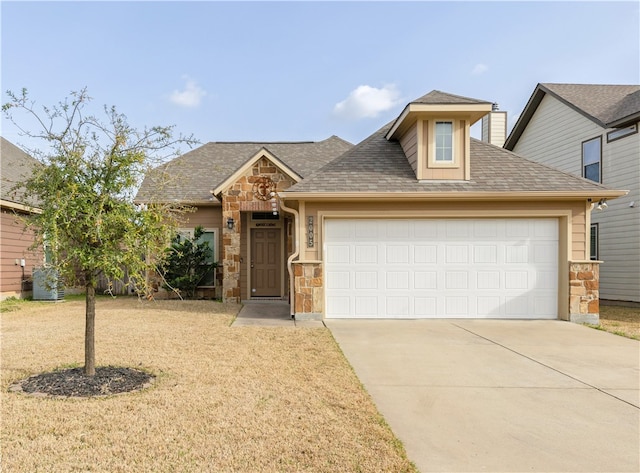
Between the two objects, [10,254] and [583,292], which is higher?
[10,254]

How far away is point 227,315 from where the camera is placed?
29.6ft

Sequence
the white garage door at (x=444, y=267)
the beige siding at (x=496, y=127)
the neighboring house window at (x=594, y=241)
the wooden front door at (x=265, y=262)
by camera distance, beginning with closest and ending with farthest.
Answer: the white garage door at (x=444, y=267) → the wooden front door at (x=265, y=262) → the neighboring house window at (x=594, y=241) → the beige siding at (x=496, y=127)

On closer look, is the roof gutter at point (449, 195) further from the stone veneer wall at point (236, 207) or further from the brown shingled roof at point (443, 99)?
the stone veneer wall at point (236, 207)

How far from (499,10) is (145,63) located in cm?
925

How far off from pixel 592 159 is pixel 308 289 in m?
10.4

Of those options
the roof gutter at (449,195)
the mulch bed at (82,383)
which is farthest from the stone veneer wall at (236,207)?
the mulch bed at (82,383)

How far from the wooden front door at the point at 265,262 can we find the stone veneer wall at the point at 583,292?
744 cm

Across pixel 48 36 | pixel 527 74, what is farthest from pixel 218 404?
pixel 527 74

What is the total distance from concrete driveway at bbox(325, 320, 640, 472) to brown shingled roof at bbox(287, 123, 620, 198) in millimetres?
3005

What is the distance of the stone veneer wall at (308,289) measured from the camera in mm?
8547

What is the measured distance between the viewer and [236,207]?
11359 millimetres

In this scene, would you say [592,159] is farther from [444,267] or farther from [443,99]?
[444,267]

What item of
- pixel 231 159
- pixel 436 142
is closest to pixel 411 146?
pixel 436 142

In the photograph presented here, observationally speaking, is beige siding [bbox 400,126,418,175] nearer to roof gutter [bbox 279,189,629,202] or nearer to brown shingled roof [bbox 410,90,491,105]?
brown shingled roof [bbox 410,90,491,105]
